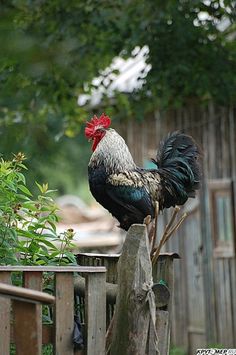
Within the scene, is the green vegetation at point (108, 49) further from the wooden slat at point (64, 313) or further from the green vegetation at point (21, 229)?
the wooden slat at point (64, 313)

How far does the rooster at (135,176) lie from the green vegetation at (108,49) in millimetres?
3651

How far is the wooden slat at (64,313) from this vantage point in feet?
15.7

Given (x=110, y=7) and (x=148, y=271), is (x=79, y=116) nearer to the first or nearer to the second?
(x=110, y=7)

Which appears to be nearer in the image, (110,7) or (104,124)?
(104,124)

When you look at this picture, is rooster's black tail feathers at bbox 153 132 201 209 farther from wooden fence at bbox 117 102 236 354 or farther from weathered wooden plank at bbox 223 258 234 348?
weathered wooden plank at bbox 223 258 234 348

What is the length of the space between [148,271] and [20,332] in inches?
41.2

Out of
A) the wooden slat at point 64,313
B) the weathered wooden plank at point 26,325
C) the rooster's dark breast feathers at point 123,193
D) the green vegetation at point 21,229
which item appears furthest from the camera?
the rooster's dark breast feathers at point 123,193

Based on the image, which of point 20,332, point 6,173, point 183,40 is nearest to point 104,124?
point 6,173

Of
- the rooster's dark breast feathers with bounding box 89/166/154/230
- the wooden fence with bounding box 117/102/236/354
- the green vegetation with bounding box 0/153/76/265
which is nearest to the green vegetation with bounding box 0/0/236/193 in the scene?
the wooden fence with bounding box 117/102/236/354

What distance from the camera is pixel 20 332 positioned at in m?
3.97

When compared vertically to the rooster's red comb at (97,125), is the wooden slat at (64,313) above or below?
below

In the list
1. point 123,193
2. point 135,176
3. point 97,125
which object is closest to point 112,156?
point 135,176

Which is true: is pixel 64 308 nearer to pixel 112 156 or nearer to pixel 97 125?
pixel 112 156

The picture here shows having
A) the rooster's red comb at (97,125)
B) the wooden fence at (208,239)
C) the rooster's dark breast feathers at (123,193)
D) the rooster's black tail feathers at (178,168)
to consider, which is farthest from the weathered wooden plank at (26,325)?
the wooden fence at (208,239)
